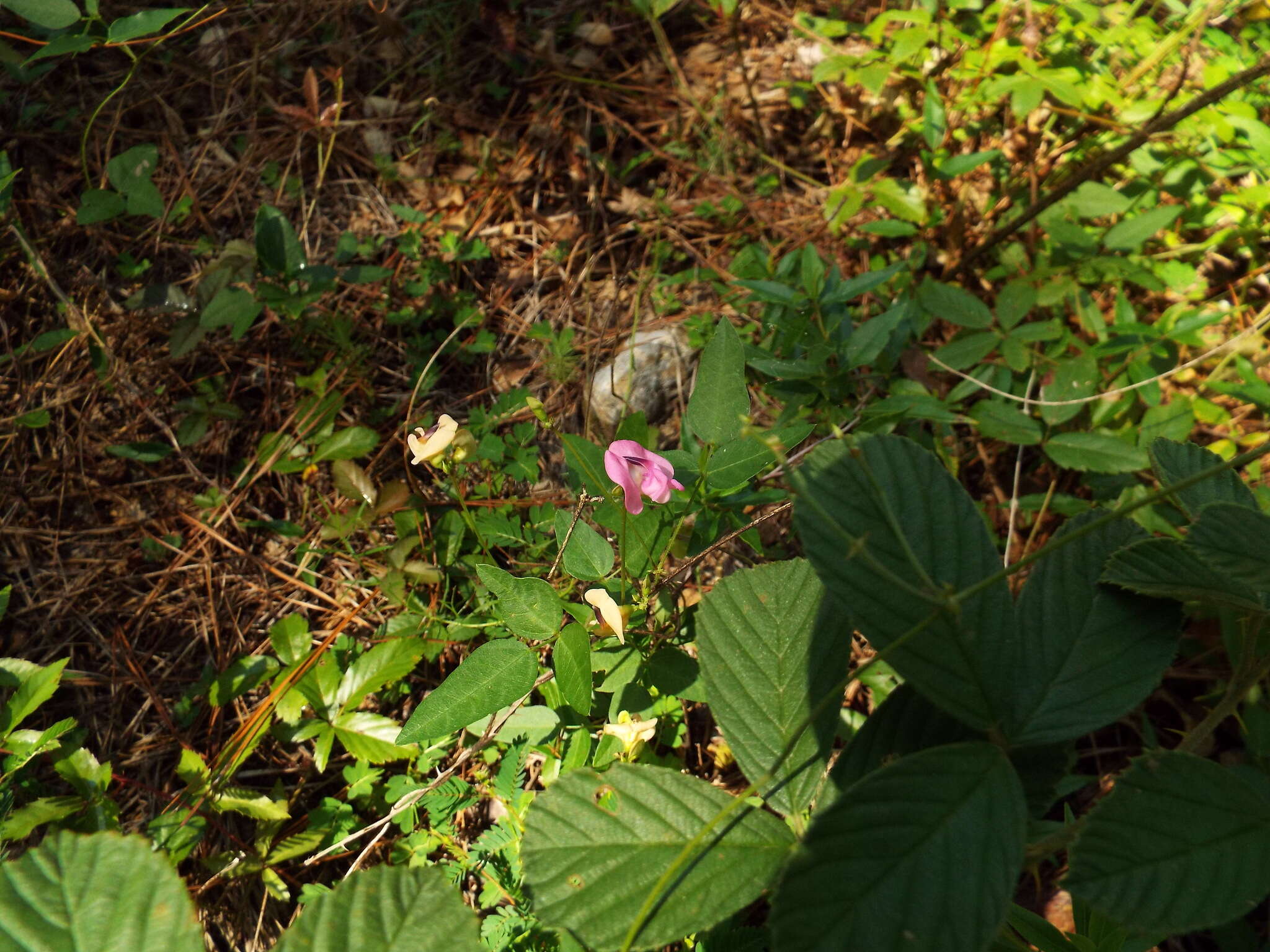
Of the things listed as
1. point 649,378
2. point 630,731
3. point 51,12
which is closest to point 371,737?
point 630,731

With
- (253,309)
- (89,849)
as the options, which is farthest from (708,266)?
(89,849)

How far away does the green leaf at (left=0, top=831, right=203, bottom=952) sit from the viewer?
1.97 feet

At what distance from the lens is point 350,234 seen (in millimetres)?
2139

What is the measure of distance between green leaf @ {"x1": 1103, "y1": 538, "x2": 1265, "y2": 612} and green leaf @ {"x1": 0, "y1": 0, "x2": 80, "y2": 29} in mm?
2316

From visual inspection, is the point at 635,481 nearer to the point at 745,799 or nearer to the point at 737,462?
the point at 737,462

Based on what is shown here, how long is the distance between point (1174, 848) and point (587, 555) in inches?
30.7

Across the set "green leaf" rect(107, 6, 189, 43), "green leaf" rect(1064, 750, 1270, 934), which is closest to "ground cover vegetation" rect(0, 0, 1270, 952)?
"green leaf" rect(1064, 750, 1270, 934)

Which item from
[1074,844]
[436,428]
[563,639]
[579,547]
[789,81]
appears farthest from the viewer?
[789,81]

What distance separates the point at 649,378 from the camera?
6.84 ft

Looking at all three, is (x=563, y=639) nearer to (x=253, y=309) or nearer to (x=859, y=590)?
(x=859, y=590)

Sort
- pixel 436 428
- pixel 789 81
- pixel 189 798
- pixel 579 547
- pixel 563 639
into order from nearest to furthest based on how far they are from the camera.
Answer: pixel 563 639 → pixel 579 547 → pixel 436 428 → pixel 189 798 → pixel 789 81

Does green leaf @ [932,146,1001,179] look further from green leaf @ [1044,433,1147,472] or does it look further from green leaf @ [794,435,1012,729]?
green leaf @ [794,435,1012,729]

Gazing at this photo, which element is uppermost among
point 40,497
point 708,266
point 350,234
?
point 350,234

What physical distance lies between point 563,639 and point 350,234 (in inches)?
61.9
